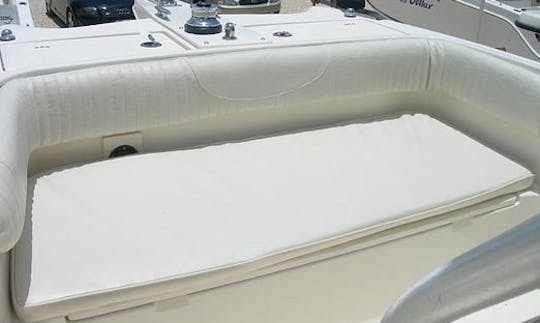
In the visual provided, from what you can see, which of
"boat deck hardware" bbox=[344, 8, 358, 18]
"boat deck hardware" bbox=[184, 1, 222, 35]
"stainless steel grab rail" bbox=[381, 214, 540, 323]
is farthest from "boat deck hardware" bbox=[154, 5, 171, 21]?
"stainless steel grab rail" bbox=[381, 214, 540, 323]

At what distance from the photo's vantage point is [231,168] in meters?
2.01

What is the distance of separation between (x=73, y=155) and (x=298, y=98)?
908 mm

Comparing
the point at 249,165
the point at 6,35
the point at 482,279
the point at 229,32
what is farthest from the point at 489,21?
the point at 482,279

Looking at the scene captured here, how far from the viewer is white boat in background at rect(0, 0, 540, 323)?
152 centimetres

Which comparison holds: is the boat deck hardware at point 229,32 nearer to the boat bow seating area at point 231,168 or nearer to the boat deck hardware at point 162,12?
the boat bow seating area at point 231,168

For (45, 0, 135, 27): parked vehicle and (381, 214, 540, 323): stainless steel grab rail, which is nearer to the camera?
(381, 214, 540, 323): stainless steel grab rail

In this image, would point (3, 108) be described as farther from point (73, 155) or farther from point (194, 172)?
point (194, 172)

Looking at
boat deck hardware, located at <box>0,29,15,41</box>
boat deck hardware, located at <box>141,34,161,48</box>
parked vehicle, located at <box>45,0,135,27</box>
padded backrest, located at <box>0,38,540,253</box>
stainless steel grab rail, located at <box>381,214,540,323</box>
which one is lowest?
parked vehicle, located at <box>45,0,135,27</box>

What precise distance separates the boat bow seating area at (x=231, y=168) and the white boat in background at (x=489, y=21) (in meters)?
1.70

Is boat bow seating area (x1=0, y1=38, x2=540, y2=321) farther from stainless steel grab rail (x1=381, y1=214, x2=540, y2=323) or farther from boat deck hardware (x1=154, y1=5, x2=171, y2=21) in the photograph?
stainless steel grab rail (x1=381, y1=214, x2=540, y2=323)

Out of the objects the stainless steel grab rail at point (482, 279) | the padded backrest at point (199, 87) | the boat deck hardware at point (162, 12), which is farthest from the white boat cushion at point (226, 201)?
the stainless steel grab rail at point (482, 279)

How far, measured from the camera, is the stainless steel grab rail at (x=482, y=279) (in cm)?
61

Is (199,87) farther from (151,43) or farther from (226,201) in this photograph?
(226,201)

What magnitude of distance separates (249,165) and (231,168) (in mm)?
73
